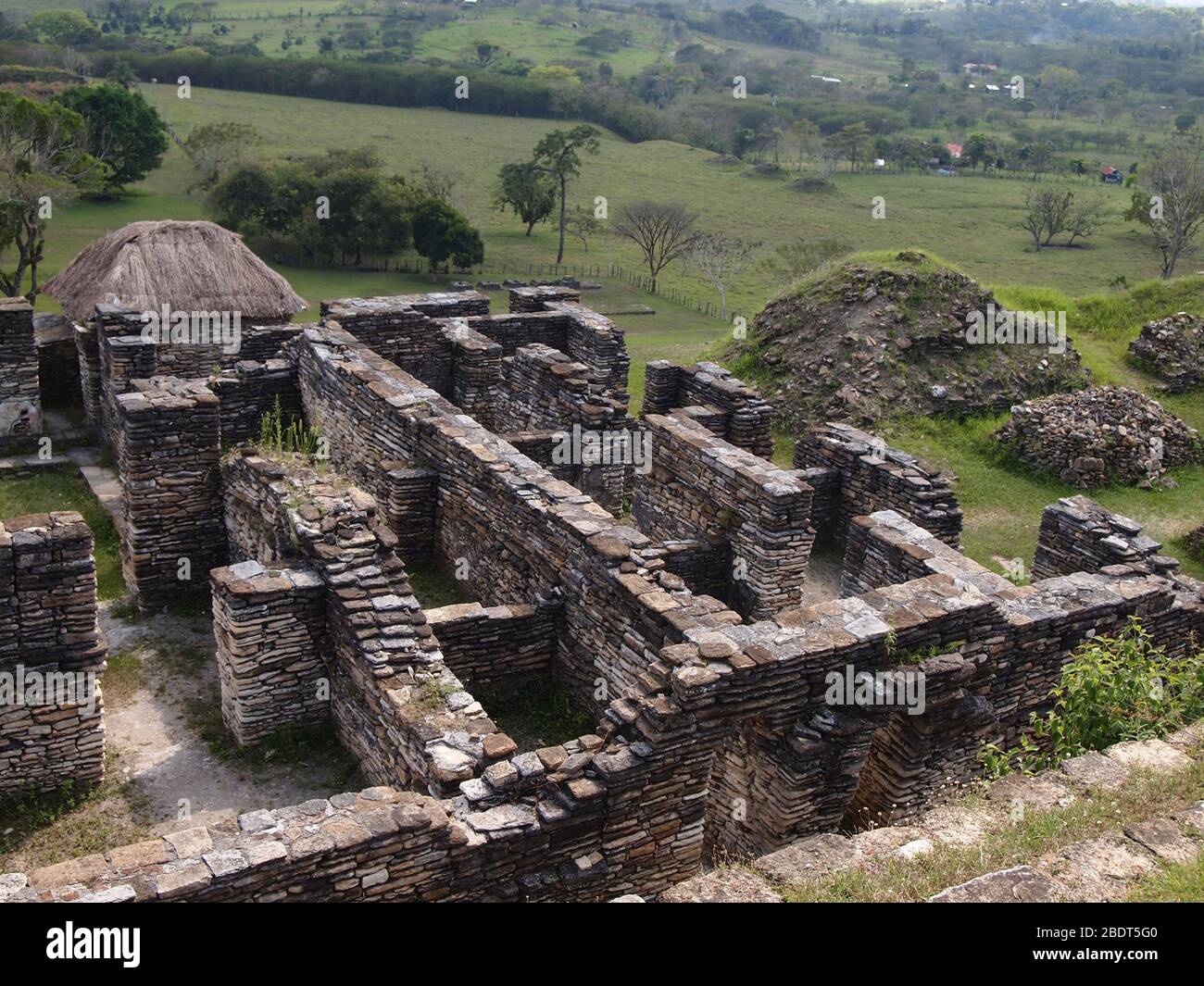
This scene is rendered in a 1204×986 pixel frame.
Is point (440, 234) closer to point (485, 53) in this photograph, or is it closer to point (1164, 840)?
point (1164, 840)

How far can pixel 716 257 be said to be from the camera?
5353 cm

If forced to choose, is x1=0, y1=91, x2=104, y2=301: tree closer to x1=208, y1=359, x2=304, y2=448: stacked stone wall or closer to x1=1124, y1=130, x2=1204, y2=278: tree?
x1=208, y1=359, x2=304, y2=448: stacked stone wall

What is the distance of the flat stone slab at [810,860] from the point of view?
767 cm

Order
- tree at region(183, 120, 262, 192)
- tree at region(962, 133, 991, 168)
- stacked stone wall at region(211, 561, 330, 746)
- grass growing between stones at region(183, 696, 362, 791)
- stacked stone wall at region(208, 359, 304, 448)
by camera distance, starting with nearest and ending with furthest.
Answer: stacked stone wall at region(211, 561, 330, 746) < grass growing between stones at region(183, 696, 362, 791) < stacked stone wall at region(208, 359, 304, 448) < tree at region(183, 120, 262, 192) < tree at region(962, 133, 991, 168)

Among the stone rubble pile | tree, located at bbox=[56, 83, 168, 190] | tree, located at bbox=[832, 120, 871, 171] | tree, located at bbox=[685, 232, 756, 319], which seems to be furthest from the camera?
tree, located at bbox=[832, 120, 871, 171]

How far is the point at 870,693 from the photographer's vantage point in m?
9.70

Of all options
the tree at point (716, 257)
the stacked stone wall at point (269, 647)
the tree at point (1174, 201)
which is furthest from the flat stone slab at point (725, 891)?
the tree at point (1174, 201)

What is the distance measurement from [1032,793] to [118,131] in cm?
6251

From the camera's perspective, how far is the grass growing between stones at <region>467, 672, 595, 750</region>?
11.7 meters

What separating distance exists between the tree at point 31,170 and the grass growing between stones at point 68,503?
18.0m

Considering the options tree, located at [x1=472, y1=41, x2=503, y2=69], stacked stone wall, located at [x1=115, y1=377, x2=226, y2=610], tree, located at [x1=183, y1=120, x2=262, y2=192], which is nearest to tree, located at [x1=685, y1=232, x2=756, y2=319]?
tree, located at [x1=183, y1=120, x2=262, y2=192]

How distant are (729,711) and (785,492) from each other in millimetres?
4864

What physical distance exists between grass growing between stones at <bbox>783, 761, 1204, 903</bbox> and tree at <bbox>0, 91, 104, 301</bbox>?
3306cm

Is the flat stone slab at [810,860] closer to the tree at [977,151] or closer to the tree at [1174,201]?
the tree at [1174,201]
